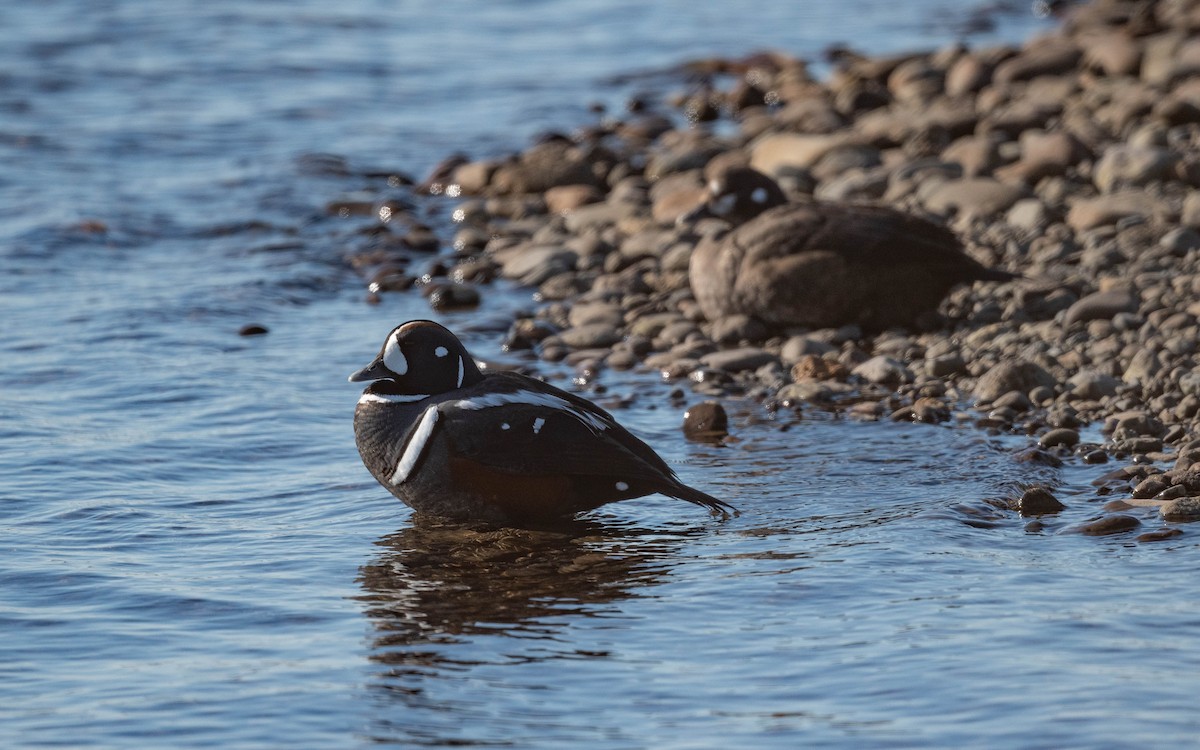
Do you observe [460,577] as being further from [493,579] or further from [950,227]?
[950,227]

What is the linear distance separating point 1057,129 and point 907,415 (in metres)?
5.57

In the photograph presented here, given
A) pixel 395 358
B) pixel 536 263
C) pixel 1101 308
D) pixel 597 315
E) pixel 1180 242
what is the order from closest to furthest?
1. pixel 395 358
2. pixel 1101 308
3. pixel 1180 242
4. pixel 597 315
5. pixel 536 263

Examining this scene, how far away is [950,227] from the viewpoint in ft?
36.6

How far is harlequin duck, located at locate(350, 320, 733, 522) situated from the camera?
6.52 metres

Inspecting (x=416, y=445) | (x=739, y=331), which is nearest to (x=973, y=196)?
(x=739, y=331)

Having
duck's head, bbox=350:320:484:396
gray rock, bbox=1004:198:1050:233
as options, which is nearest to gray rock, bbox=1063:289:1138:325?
gray rock, bbox=1004:198:1050:233

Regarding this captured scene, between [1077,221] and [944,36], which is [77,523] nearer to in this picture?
[1077,221]

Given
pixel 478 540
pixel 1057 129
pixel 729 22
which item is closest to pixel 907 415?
pixel 478 540

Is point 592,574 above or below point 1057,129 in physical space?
below

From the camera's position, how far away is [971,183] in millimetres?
11539

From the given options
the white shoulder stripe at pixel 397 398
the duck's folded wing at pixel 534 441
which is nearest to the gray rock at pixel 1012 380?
the duck's folded wing at pixel 534 441

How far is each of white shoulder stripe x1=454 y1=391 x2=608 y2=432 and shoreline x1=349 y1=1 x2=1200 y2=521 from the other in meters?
2.04

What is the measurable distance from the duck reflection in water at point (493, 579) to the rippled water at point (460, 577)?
0.7 inches

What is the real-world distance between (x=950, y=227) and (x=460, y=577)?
19.5 ft
